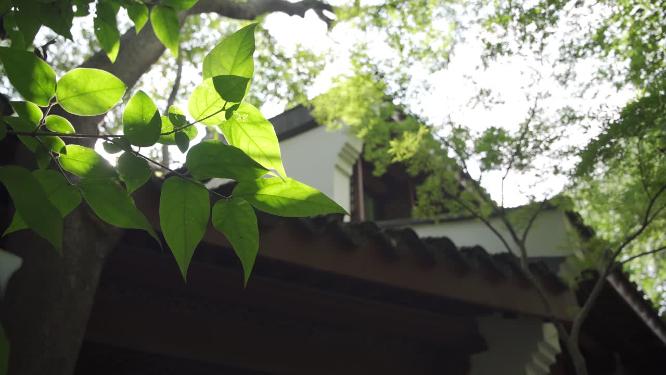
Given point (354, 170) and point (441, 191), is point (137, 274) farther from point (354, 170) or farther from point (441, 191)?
point (354, 170)

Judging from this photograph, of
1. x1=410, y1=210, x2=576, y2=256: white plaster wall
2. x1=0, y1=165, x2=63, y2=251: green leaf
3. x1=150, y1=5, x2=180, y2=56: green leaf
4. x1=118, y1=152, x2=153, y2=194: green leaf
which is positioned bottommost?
x1=0, y1=165, x2=63, y2=251: green leaf

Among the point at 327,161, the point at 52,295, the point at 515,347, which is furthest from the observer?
the point at 327,161

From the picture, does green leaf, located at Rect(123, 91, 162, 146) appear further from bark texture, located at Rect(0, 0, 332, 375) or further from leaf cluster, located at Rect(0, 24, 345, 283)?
bark texture, located at Rect(0, 0, 332, 375)

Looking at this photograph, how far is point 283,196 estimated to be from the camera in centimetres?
60

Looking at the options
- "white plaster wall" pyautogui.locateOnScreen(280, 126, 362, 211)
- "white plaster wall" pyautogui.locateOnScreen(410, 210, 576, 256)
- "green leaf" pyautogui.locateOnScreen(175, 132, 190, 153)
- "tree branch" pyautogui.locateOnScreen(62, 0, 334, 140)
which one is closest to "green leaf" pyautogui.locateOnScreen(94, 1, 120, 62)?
"green leaf" pyautogui.locateOnScreen(175, 132, 190, 153)

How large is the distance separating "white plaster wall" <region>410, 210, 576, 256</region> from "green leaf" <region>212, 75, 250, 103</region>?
4.82 m

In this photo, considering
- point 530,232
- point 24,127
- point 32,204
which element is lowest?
point 32,204

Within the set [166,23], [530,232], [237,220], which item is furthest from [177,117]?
[530,232]

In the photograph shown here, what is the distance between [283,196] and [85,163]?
212 millimetres

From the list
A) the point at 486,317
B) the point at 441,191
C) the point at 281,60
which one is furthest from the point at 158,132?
the point at 281,60

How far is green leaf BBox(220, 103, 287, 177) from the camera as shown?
607 millimetres

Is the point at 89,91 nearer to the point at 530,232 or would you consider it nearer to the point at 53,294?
the point at 53,294

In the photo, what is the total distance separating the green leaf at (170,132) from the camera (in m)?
0.61

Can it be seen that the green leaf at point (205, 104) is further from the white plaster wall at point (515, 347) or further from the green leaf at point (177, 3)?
the white plaster wall at point (515, 347)
